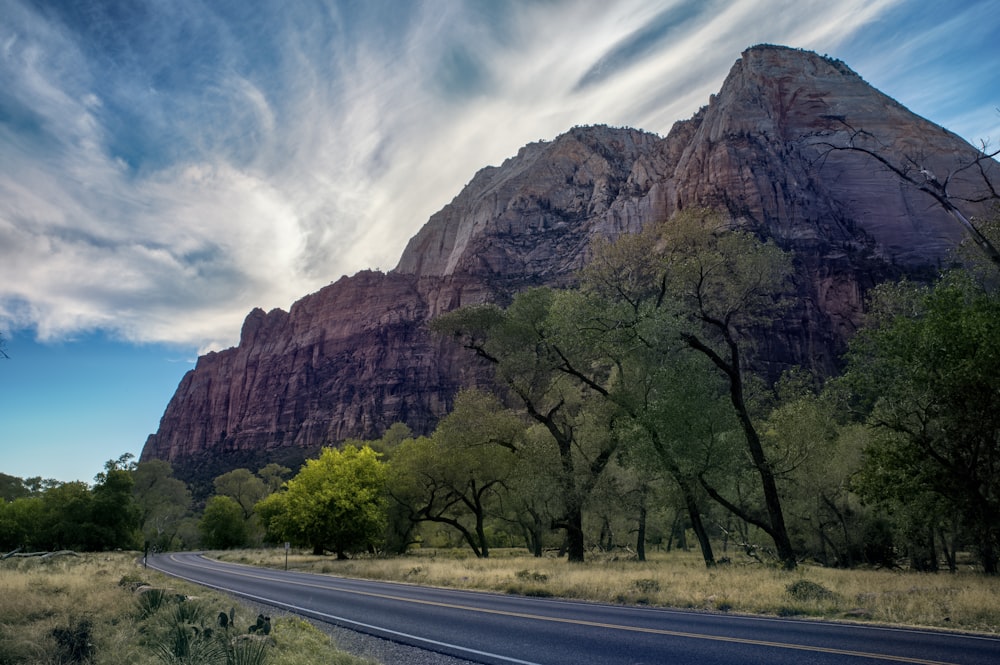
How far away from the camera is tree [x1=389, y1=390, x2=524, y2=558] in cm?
2883

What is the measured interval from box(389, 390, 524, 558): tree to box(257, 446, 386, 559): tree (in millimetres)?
1976

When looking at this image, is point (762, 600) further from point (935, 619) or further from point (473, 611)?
point (473, 611)

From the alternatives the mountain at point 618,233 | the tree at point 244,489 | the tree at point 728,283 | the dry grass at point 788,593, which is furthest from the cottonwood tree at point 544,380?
the mountain at point 618,233

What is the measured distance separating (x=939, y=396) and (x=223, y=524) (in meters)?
80.9

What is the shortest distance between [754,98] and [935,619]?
148444 millimetres

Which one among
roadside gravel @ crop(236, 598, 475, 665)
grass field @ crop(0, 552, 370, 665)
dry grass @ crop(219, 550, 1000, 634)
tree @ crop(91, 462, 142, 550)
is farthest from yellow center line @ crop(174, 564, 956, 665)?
tree @ crop(91, 462, 142, 550)

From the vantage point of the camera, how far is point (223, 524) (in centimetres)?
7388

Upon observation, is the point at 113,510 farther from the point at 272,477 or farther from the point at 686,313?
the point at 686,313

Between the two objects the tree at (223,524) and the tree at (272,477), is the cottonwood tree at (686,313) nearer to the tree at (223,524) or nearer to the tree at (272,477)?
the tree at (223,524)

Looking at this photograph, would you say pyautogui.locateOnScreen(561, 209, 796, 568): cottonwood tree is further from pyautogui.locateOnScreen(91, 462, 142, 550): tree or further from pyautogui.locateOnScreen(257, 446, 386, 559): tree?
pyautogui.locateOnScreen(91, 462, 142, 550): tree

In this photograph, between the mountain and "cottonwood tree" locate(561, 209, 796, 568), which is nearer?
"cottonwood tree" locate(561, 209, 796, 568)

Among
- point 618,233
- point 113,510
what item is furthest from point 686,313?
point 618,233

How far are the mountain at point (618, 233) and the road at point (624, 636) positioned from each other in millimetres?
87187

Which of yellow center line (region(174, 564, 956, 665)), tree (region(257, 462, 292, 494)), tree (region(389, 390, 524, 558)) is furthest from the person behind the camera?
tree (region(257, 462, 292, 494))
